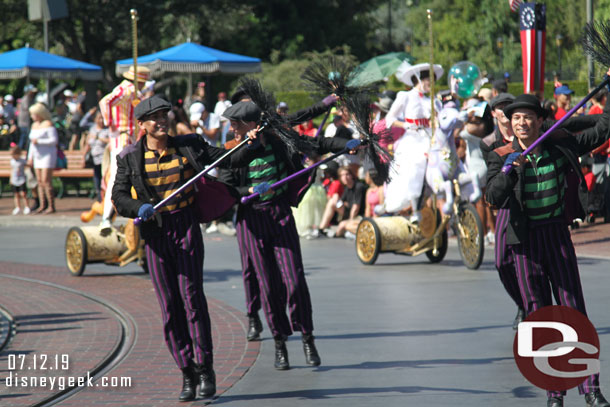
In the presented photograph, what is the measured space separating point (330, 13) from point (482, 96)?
34712 mm

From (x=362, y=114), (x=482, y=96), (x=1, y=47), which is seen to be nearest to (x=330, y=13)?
(x=1, y=47)

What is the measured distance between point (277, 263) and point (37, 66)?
57.9 feet

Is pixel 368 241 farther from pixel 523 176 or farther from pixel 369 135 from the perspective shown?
pixel 523 176

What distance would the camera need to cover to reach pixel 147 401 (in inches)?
269

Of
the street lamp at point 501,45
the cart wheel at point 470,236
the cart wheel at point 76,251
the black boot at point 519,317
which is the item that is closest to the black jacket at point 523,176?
the black boot at point 519,317

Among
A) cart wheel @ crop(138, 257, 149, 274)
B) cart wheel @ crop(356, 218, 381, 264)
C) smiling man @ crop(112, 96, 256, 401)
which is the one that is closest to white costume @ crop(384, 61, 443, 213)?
cart wheel @ crop(356, 218, 381, 264)

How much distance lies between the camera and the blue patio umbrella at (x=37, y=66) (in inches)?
954

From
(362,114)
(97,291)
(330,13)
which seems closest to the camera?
(362,114)

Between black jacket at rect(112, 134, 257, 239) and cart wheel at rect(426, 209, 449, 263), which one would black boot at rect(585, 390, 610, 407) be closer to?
black jacket at rect(112, 134, 257, 239)

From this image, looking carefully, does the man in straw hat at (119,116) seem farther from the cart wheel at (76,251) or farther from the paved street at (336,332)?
the paved street at (336,332)

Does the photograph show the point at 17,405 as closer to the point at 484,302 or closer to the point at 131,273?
the point at 484,302

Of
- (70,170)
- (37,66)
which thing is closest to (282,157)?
(70,170)

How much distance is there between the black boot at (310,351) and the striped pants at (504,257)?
54.6 inches

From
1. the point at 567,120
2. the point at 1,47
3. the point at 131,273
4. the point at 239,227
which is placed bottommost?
the point at 131,273
